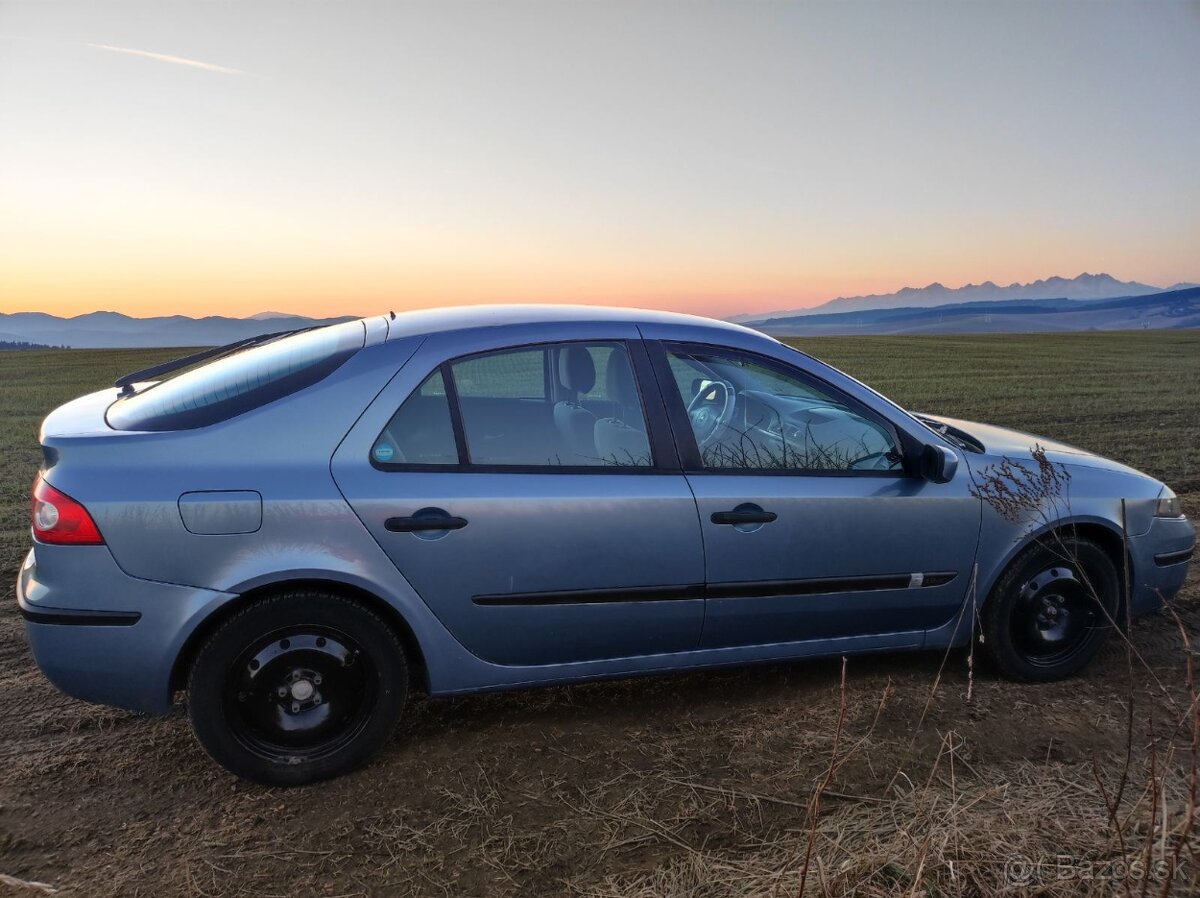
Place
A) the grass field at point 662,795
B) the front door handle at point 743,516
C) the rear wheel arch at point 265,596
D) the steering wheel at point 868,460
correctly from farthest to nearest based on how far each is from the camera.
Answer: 1. the steering wheel at point 868,460
2. the front door handle at point 743,516
3. the rear wheel arch at point 265,596
4. the grass field at point 662,795

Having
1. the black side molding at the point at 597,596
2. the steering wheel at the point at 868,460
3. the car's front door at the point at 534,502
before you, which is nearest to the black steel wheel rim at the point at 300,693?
the car's front door at the point at 534,502

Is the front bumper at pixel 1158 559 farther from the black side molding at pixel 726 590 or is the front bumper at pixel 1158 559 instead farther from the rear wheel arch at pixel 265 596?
the rear wheel arch at pixel 265 596

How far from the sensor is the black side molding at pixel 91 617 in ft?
9.09

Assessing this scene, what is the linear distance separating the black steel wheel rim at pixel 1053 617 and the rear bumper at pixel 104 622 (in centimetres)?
323

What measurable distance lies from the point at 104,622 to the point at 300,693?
0.66 m

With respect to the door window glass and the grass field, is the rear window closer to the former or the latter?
the door window glass

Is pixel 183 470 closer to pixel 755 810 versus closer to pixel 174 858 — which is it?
pixel 174 858

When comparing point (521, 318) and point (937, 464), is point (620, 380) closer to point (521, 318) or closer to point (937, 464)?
point (521, 318)

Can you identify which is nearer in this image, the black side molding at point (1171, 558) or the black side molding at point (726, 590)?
the black side molding at point (726, 590)

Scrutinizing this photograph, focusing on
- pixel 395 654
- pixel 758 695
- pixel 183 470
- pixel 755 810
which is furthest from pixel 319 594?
pixel 758 695

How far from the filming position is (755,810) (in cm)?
287

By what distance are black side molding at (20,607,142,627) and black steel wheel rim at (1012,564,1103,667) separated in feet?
11.4

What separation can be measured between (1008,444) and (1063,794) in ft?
5.26

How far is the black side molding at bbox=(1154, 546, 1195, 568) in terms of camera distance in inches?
158
